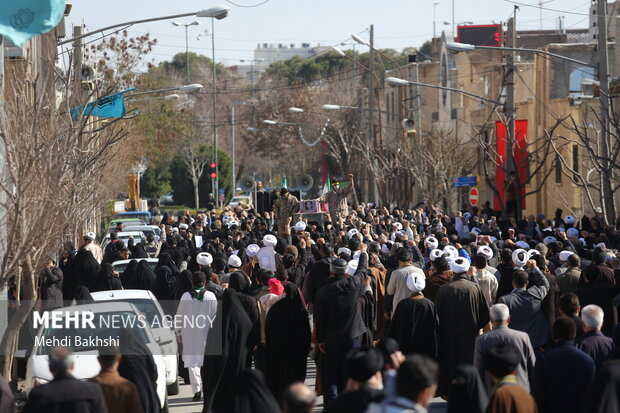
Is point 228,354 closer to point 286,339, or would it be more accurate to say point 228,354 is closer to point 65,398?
point 286,339

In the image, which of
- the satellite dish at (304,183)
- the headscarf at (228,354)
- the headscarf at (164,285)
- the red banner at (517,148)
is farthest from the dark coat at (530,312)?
the satellite dish at (304,183)

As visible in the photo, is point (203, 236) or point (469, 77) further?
point (469, 77)

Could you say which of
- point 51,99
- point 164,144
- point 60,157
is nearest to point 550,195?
point 164,144

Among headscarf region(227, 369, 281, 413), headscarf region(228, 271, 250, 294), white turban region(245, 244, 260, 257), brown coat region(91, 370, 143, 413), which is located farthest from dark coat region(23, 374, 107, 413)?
white turban region(245, 244, 260, 257)

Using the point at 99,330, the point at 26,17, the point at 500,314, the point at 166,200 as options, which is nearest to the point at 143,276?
the point at 99,330

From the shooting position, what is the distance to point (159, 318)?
535 inches

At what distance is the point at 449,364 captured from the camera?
474 inches

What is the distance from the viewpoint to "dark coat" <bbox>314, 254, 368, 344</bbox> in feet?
39.2

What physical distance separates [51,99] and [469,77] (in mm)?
39590

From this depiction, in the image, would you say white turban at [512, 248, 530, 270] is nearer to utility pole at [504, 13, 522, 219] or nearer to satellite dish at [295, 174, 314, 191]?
utility pole at [504, 13, 522, 219]

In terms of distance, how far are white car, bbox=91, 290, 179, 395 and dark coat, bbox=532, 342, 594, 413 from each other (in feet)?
17.5

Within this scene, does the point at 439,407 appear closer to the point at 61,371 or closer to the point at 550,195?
the point at 61,371

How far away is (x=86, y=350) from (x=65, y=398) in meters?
4.19

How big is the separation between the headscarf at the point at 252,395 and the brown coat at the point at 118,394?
0.95m
